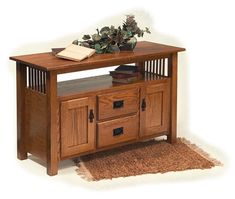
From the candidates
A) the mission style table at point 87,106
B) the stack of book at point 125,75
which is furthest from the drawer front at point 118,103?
the stack of book at point 125,75

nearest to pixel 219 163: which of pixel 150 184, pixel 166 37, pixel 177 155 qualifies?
pixel 177 155

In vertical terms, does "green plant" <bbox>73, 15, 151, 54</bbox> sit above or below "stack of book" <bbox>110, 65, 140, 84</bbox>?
above

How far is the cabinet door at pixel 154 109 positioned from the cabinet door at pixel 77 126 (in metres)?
0.53

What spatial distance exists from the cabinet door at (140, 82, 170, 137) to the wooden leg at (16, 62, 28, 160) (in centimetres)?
96

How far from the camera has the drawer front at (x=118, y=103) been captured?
225 inches

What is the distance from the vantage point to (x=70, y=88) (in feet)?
18.9

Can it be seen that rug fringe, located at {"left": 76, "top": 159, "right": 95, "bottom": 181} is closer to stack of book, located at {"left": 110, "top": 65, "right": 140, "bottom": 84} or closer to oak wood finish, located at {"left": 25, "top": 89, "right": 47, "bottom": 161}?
oak wood finish, located at {"left": 25, "top": 89, "right": 47, "bottom": 161}

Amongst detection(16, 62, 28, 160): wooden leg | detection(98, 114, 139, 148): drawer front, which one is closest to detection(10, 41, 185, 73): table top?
detection(16, 62, 28, 160): wooden leg

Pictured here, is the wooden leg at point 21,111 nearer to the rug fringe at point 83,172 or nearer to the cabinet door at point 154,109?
the rug fringe at point 83,172

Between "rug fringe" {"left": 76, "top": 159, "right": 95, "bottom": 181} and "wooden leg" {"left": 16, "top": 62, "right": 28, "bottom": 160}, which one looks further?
"wooden leg" {"left": 16, "top": 62, "right": 28, "bottom": 160}

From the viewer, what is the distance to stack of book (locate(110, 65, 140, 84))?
19.5ft

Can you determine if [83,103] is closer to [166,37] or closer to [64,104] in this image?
[64,104]

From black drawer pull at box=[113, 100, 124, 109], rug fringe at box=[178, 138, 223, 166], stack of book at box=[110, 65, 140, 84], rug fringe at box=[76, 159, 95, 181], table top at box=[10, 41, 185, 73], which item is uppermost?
table top at box=[10, 41, 185, 73]

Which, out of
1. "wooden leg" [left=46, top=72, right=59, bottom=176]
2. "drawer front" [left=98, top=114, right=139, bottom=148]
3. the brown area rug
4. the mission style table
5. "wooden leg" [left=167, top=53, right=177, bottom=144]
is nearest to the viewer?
"wooden leg" [left=46, top=72, right=59, bottom=176]
